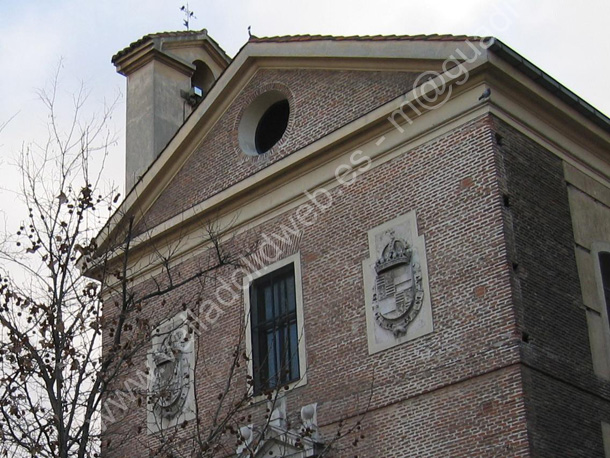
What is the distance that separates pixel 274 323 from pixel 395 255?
2.93 m

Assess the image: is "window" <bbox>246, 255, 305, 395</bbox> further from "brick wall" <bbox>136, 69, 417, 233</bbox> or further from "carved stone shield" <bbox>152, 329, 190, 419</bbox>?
"brick wall" <bbox>136, 69, 417, 233</bbox>

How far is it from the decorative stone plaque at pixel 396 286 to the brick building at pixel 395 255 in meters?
0.03

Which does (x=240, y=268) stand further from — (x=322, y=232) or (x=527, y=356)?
(x=527, y=356)

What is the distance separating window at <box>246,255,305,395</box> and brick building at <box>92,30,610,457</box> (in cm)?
4

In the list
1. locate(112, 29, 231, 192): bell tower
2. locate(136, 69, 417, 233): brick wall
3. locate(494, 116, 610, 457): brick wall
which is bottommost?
locate(494, 116, 610, 457): brick wall

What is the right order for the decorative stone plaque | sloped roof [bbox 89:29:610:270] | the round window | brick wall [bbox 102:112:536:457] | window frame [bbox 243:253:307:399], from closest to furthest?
brick wall [bbox 102:112:536:457] → the decorative stone plaque → sloped roof [bbox 89:29:610:270] → window frame [bbox 243:253:307:399] → the round window

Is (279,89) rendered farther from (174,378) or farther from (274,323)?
(174,378)

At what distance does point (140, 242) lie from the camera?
21.3m

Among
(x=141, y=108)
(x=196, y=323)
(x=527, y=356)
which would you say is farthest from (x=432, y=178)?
(x=141, y=108)

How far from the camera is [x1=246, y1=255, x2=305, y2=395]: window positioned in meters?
17.9

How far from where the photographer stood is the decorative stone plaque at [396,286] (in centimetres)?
1614

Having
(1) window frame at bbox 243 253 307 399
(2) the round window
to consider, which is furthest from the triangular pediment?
(1) window frame at bbox 243 253 307 399

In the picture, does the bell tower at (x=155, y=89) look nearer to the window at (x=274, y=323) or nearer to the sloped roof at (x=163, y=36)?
the sloped roof at (x=163, y=36)

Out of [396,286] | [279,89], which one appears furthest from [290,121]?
[396,286]
